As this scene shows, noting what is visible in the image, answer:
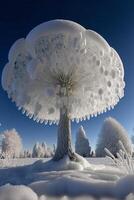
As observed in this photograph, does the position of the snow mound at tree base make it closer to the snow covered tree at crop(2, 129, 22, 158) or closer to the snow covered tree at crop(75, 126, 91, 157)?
the snow covered tree at crop(75, 126, 91, 157)

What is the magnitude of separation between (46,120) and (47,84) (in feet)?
7.30

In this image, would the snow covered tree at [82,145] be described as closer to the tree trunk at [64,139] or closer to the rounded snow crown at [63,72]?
the rounded snow crown at [63,72]

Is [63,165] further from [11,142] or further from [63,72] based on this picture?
[11,142]

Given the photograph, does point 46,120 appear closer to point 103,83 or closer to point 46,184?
point 103,83

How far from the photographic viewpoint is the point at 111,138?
85.7 feet

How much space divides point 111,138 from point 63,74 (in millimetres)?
16257

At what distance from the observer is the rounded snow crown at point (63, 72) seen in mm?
9570

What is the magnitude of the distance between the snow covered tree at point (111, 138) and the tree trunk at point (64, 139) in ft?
47.8

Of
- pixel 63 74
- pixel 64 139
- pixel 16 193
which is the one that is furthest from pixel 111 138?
pixel 16 193

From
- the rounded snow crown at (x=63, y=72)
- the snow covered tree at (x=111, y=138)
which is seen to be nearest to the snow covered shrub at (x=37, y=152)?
the snow covered tree at (x=111, y=138)

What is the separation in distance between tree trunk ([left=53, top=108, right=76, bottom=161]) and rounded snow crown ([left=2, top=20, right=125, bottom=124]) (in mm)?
379

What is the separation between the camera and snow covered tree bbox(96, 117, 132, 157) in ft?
83.2

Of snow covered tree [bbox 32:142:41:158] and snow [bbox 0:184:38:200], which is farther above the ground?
snow covered tree [bbox 32:142:41:158]

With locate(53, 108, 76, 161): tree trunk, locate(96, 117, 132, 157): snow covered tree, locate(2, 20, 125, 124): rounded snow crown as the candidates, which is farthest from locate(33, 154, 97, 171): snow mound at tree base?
locate(96, 117, 132, 157): snow covered tree
